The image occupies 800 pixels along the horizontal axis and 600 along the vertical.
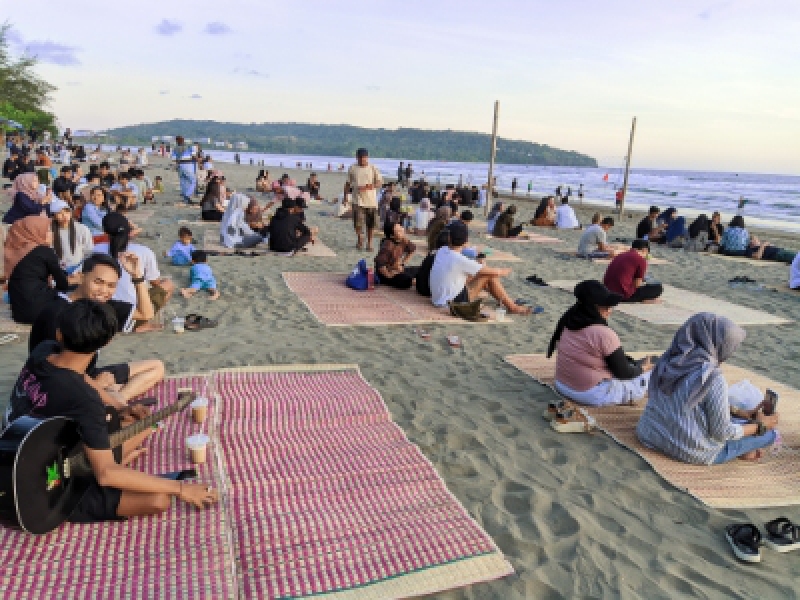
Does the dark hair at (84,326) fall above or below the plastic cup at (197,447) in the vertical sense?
above

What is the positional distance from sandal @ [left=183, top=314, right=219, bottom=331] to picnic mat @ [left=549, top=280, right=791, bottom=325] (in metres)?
5.27

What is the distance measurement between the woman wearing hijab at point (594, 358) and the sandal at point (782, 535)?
143cm

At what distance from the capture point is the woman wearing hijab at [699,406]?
3.31 m

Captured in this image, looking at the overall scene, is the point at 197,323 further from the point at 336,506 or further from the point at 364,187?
the point at 364,187

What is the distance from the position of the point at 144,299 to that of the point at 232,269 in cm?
318

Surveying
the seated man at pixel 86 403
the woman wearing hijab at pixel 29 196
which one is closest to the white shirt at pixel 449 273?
the seated man at pixel 86 403

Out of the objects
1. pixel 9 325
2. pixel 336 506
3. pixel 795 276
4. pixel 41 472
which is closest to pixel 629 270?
pixel 795 276

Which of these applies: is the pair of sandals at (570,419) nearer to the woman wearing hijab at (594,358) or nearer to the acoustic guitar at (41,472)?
the woman wearing hijab at (594,358)

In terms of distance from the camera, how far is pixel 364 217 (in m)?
10.5

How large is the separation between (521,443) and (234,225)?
7690 mm

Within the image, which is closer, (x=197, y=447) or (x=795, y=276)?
(x=197, y=447)

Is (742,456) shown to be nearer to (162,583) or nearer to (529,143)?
(162,583)

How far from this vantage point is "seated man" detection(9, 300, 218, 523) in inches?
88.2

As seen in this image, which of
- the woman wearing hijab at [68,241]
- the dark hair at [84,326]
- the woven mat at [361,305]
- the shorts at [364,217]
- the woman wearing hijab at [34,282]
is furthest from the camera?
the shorts at [364,217]
